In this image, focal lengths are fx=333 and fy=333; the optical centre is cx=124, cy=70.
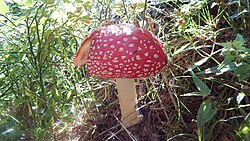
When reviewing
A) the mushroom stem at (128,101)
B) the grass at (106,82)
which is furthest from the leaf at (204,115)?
the mushroom stem at (128,101)

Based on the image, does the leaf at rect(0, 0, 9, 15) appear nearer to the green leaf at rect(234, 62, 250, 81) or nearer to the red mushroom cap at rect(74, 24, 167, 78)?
the red mushroom cap at rect(74, 24, 167, 78)

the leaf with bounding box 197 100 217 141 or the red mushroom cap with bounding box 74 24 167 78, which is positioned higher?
the red mushroom cap with bounding box 74 24 167 78

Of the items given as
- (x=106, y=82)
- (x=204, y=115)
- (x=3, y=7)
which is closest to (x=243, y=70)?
(x=204, y=115)

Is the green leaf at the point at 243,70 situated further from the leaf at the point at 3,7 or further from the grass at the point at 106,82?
the leaf at the point at 3,7

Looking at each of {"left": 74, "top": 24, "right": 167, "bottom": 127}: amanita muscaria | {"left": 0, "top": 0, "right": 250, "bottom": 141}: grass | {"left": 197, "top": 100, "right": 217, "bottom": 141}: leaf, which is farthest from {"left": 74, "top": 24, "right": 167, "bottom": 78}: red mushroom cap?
{"left": 197, "top": 100, "right": 217, "bottom": 141}: leaf

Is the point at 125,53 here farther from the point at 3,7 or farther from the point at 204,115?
the point at 3,7

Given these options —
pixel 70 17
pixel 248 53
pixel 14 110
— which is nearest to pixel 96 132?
pixel 14 110
